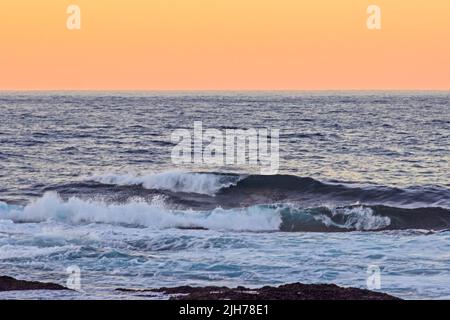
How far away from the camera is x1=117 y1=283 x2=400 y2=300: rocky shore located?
14.1 meters

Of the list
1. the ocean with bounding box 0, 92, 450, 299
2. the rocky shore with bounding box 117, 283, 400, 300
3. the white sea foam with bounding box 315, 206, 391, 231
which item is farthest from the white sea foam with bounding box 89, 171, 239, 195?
the rocky shore with bounding box 117, 283, 400, 300

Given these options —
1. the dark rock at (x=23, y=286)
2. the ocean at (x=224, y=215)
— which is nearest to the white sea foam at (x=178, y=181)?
the ocean at (x=224, y=215)

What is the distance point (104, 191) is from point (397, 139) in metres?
29.6

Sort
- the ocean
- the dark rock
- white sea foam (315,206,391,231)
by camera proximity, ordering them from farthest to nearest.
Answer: white sea foam (315,206,391,231) → the ocean → the dark rock

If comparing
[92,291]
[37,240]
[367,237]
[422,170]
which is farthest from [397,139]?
[92,291]

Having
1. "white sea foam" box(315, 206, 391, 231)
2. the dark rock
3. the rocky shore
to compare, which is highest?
the rocky shore

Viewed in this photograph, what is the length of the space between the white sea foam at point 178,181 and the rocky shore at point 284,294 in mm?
23058

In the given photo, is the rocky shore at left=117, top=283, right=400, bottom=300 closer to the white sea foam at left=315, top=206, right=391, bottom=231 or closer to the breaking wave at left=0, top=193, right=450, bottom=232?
the breaking wave at left=0, top=193, right=450, bottom=232

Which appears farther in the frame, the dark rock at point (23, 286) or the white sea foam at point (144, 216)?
the white sea foam at point (144, 216)

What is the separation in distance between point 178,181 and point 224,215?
33.6ft

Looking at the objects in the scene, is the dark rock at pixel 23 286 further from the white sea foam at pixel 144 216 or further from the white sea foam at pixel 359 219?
the white sea foam at pixel 359 219

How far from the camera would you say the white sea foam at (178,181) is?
39.1 metres

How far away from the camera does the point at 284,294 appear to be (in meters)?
14.4

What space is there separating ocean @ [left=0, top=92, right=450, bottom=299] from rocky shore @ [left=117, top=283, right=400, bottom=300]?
1.02 meters
